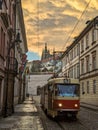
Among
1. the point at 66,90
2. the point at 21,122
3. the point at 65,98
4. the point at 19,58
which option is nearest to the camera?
the point at 21,122

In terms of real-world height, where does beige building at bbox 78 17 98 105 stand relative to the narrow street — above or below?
above

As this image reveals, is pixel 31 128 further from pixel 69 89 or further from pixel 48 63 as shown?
pixel 48 63

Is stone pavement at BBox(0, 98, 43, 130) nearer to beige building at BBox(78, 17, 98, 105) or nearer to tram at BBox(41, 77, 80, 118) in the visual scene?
tram at BBox(41, 77, 80, 118)

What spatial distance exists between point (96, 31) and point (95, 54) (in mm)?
3149

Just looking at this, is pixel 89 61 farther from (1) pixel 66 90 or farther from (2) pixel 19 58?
(1) pixel 66 90

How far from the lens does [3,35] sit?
23.7 m

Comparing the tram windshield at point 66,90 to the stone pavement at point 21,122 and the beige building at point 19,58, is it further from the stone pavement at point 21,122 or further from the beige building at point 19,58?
the beige building at point 19,58

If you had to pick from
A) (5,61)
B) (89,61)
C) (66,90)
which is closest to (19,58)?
(89,61)

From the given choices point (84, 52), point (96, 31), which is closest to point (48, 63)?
point (84, 52)

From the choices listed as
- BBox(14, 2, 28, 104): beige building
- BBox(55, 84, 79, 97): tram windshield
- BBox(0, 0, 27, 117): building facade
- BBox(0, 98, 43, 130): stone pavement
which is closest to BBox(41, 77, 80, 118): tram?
BBox(55, 84, 79, 97): tram windshield

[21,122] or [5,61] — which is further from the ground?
[5,61]

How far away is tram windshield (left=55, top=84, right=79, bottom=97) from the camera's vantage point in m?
22.1

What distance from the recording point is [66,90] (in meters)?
22.1

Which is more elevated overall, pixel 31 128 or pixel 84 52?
pixel 84 52
